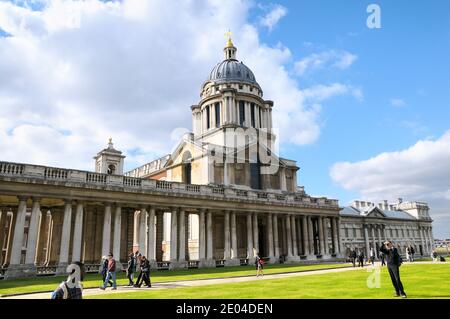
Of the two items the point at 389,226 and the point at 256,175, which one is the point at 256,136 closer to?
the point at 256,175

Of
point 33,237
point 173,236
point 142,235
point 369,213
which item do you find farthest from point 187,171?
point 369,213

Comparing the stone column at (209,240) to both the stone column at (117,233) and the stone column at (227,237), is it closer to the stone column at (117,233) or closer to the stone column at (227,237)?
the stone column at (227,237)

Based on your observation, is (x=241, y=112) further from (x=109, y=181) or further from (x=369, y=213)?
(x=369, y=213)

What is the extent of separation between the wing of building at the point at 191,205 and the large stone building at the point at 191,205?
4.1 inches

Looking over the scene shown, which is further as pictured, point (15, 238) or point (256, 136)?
point (256, 136)

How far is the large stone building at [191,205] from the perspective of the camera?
2922 centimetres

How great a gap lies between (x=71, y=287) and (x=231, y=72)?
201ft

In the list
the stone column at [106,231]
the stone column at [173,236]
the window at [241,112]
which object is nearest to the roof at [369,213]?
the window at [241,112]

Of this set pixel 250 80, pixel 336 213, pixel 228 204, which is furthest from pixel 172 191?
pixel 250 80

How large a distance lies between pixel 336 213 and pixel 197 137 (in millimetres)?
26354

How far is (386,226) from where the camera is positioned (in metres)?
84.8

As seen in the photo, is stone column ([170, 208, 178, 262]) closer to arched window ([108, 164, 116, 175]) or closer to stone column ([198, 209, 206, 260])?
stone column ([198, 209, 206, 260])

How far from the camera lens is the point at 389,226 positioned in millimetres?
86000

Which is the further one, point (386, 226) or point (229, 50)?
point (386, 226)
